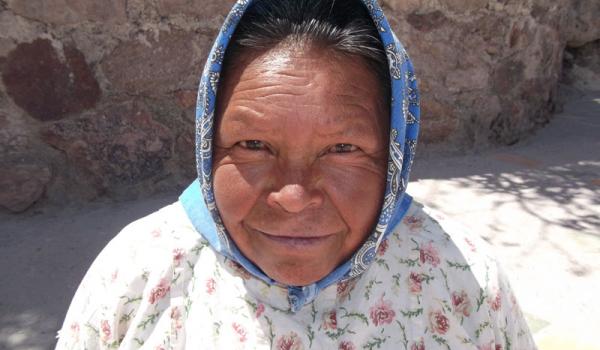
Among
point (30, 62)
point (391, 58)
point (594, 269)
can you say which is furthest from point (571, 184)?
point (30, 62)

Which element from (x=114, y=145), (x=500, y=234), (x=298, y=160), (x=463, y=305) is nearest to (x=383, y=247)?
(x=463, y=305)

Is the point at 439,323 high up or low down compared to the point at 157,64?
down

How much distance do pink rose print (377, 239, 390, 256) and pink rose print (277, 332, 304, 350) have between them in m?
0.25

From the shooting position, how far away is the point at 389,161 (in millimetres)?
1135

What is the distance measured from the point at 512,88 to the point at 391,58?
3.16 metres

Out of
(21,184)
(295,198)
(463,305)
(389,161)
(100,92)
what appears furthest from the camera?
(100,92)

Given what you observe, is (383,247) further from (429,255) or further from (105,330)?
(105,330)

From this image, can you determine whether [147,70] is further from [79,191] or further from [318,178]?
[318,178]

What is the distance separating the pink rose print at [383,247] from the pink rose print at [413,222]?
80 millimetres

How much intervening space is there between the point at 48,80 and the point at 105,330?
6.32 feet

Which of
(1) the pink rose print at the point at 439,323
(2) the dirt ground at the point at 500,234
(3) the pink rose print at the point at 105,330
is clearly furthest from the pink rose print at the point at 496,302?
(2) the dirt ground at the point at 500,234

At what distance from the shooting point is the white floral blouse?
1.16 meters

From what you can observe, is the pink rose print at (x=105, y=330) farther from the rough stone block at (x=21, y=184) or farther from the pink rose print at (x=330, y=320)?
the rough stone block at (x=21, y=184)

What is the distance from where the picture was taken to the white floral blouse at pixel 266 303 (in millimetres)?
1158
